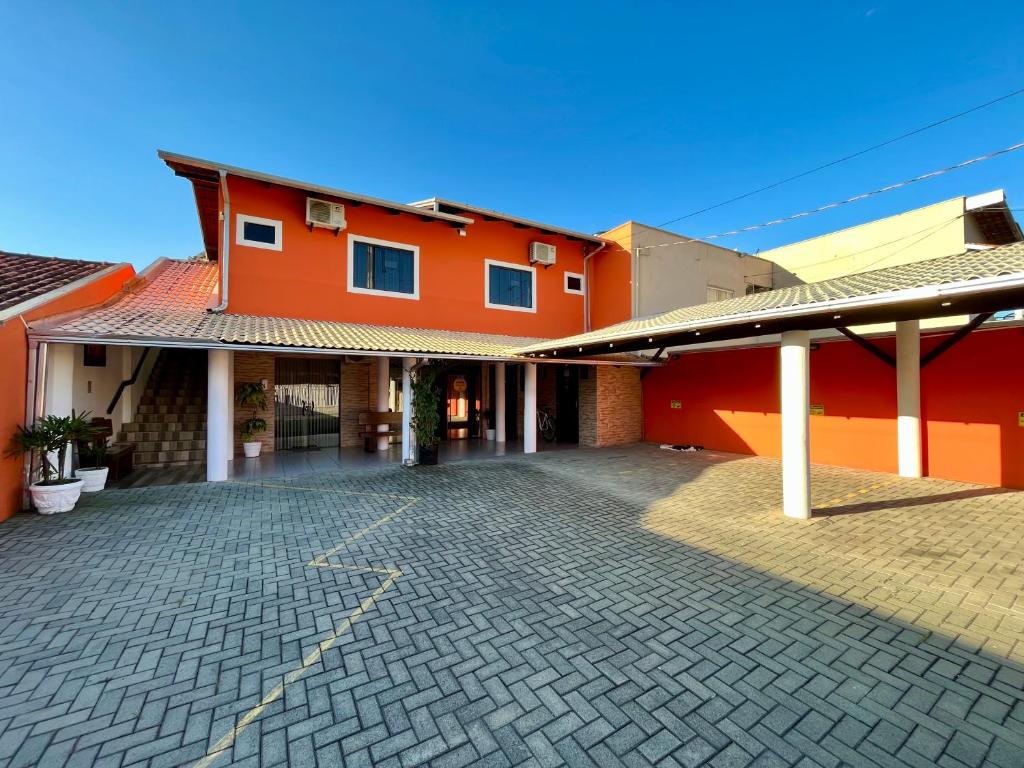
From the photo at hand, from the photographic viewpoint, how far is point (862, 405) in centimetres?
945

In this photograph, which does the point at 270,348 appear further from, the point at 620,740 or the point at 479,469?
the point at 620,740

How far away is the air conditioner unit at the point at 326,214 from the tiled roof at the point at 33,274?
4.56 m

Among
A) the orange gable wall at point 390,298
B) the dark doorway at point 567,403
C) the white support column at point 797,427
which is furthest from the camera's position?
the dark doorway at point 567,403

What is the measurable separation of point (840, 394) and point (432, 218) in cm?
1104

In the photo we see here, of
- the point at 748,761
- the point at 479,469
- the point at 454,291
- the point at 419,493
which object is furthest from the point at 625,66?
the point at 748,761

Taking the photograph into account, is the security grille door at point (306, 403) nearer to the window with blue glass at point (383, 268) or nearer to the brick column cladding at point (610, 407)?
the window with blue glass at point (383, 268)

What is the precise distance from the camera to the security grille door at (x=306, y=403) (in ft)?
39.7

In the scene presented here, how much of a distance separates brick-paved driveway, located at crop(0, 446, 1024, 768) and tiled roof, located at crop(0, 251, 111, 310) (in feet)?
11.8

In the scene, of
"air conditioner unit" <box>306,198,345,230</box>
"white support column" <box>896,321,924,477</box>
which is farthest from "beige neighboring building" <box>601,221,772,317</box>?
"air conditioner unit" <box>306,198,345,230</box>

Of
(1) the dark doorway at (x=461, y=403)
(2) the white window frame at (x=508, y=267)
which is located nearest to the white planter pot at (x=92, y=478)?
(1) the dark doorway at (x=461, y=403)

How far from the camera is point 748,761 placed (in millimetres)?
2174

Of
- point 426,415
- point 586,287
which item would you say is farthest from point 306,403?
point 586,287

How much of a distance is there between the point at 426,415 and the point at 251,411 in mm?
5201

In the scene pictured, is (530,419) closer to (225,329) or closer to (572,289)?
(572,289)
